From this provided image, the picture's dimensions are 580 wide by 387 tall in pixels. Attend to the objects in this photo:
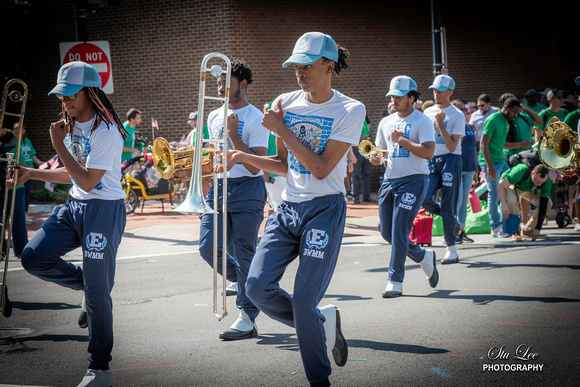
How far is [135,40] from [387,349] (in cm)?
1522

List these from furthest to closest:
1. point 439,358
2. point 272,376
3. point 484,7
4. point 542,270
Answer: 1. point 484,7
2. point 542,270
3. point 439,358
4. point 272,376

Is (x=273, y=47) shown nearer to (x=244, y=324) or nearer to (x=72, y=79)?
(x=244, y=324)

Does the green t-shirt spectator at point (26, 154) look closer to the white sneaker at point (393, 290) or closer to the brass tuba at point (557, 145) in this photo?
the white sneaker at point (393, 290)

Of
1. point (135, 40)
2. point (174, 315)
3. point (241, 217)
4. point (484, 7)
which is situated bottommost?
point (174, 315)

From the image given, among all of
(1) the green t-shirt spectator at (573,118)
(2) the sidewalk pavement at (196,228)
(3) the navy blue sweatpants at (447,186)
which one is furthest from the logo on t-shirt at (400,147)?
(1) the green t-shirt spectator at (573,118)

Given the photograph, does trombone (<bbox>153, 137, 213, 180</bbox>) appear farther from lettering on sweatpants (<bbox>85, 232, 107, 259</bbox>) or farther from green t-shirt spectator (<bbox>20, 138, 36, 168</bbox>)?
green t-shirt spectator (<bbox>20, 138, 36, 168</bbox>)

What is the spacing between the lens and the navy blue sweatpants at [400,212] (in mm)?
6668

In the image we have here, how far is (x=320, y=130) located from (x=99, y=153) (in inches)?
58.2

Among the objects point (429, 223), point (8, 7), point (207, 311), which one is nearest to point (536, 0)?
point (429, 223)

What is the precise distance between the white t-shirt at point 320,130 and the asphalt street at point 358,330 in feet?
4.19

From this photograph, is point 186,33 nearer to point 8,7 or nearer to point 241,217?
point 8,7

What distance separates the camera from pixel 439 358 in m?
4.80

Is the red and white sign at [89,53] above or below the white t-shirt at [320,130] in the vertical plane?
above

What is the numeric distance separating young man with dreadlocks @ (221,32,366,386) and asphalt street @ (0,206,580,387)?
2.12 ft
